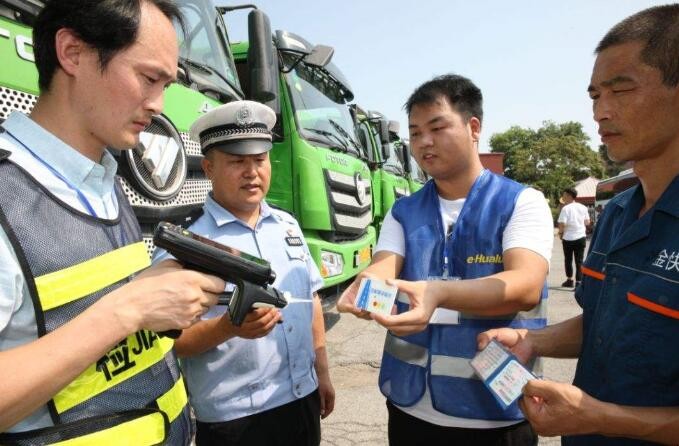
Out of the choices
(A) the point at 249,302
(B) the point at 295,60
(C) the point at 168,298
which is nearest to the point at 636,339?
(A) the point at 249,302

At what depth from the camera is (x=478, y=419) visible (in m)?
1.56

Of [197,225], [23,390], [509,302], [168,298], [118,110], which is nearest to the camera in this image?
[23,390]

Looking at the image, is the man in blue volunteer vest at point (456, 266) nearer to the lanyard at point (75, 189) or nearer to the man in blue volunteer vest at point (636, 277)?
the man in blue volunteer vest at point (636, 277)

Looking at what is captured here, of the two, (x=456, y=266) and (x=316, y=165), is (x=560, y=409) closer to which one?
(x=456, y=266)

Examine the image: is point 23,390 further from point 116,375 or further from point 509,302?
point 509,302

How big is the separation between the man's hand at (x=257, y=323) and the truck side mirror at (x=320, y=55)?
9.72 ft

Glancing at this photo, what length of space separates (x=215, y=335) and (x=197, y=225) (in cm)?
46

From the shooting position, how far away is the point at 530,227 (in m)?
1.57

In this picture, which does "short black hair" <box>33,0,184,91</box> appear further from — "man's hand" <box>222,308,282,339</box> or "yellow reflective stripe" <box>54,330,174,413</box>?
"man's hand" <box>222,308,282,339</box>

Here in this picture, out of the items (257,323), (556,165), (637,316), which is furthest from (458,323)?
(556,165)

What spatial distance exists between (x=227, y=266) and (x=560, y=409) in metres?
0.91

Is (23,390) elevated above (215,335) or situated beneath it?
elevated above

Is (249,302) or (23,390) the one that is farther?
(249,302)

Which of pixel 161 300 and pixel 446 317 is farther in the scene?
pixel 446 317
